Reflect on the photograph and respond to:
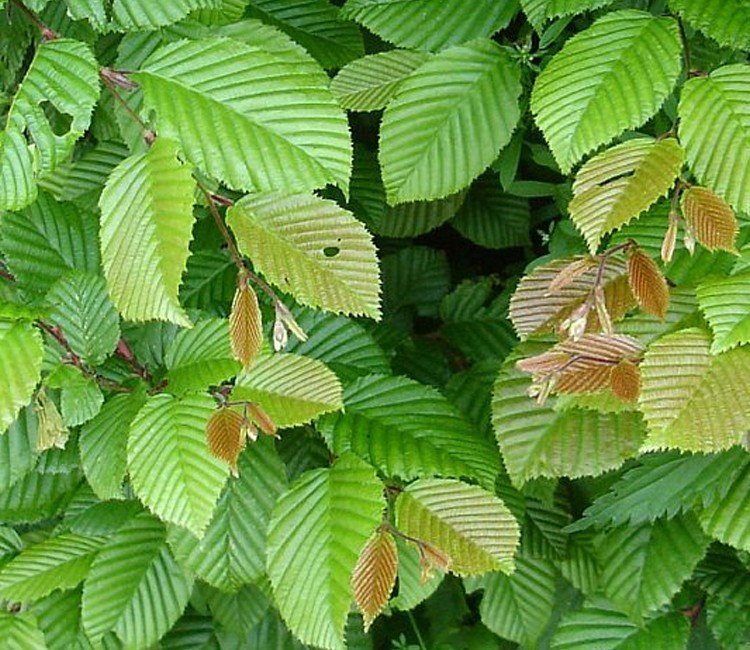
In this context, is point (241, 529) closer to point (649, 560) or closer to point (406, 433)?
point (406, 433)

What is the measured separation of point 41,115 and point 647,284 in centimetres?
69

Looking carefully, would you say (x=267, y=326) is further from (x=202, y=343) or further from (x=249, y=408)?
(x=249, y=408)

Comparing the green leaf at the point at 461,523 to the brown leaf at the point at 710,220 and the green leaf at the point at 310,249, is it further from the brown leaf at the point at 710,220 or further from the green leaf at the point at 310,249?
the brown leaf at the point at 710,220

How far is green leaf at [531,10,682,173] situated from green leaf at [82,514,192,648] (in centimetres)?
83

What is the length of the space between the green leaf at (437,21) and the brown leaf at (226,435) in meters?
0.56

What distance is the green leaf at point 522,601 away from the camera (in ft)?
5.05

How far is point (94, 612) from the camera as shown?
1.29 metres

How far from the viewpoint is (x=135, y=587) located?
4.31ft

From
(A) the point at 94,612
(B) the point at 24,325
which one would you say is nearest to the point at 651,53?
(B) the point at 24,325

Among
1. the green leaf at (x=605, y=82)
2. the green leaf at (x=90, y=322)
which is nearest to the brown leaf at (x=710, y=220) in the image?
the green leaf at (x=605, y=82)

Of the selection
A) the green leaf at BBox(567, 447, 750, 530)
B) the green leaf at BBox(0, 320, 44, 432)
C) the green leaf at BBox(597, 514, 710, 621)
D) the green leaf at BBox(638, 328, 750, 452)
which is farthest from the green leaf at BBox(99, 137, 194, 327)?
the green leaf at BBox(597, 514, 710, 621)

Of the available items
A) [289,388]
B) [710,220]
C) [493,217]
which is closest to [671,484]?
[710,220]

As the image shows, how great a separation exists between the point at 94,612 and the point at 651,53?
108 centimetres

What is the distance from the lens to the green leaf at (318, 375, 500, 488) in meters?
1.14
